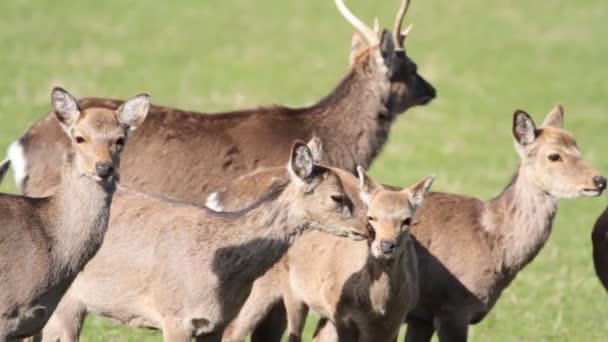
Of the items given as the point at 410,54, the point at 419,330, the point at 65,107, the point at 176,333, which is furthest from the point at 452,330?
the point at 410,54

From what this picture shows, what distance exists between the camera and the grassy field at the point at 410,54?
824 inches

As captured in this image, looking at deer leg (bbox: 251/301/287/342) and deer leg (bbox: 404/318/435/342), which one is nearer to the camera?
deer leg (bbox: 251/301/287/342)

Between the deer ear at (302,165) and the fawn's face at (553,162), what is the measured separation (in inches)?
79.1

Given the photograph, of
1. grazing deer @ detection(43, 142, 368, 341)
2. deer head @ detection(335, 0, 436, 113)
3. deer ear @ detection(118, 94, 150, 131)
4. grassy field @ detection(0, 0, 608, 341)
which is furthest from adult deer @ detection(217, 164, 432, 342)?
grassy field @ detection(0, 0, 608, 341)

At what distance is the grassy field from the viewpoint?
2094 centimetres

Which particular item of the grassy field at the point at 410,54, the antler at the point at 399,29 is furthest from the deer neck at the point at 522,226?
the grassy field at the point at 410,54

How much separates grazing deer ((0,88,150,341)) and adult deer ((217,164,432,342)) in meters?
1.66

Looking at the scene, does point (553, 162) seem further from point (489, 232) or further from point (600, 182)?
point (489, 232)

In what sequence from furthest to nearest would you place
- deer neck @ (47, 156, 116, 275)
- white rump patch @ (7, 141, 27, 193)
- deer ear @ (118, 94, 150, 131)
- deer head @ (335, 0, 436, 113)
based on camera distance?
deer head @ (335, 0, 436, 113), white rump patch @ (7, 141, 27, 193), deer ear @ (118, 94, 150, 131), deer neck @ (47, 156, 116, 275)

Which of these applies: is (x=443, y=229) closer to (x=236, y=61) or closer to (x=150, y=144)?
(x=150, y=144)

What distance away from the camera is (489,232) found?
426 inches

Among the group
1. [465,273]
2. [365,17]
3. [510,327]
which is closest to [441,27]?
[365,17]

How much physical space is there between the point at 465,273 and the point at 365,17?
887 inches

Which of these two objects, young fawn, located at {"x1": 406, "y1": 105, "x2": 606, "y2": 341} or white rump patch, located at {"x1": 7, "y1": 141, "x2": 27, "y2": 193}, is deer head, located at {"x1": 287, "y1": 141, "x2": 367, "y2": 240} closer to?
young fawn, located at {"x1": 406, "y1": 105, "x2": 606, "y2": 341}
